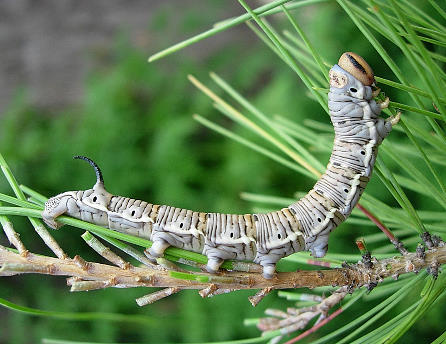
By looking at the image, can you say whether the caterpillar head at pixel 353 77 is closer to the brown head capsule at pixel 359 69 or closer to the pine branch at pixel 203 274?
the brown head capsule at pixel 359 69

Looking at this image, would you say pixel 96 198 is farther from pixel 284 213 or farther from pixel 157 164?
pixel 157 164

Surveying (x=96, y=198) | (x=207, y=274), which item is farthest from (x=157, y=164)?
(x=207, y=274)

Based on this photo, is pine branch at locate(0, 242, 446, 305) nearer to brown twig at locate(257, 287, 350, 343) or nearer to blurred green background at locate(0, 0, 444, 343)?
brown twig at locate(257, 287, 350, 343)

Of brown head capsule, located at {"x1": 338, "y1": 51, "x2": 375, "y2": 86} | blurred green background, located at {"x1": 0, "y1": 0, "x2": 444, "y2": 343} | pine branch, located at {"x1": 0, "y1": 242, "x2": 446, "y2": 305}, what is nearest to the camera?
pine branch, located at {"x1": 0, "y1": 242, "x2": 446, "y2": 305}

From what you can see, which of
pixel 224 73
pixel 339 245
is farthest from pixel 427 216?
pixel 224 73

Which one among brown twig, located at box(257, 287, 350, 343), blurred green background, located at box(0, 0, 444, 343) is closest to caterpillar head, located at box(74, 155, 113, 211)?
brown twig, located at box(257, 287, 350, 343)

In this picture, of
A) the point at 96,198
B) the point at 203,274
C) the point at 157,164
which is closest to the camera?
the point at 203,274
